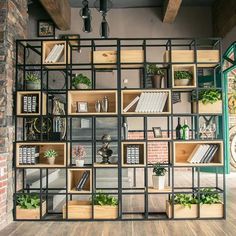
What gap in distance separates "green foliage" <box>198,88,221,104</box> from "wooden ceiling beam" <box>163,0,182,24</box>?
3.63 meters

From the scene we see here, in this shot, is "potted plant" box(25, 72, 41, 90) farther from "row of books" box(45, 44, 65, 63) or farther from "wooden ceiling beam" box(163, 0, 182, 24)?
"wooden ceiling beam" box(163, 0, 182, 24)

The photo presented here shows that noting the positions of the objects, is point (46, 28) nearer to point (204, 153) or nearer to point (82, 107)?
point (82, 107)

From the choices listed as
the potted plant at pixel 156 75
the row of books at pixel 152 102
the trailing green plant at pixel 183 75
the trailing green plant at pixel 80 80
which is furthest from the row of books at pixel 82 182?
the trailing green plant at pixel 183 75

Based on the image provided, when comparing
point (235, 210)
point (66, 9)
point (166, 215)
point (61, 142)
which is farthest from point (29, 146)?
point (66, 9)

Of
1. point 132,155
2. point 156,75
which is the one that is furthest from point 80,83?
point 132,155

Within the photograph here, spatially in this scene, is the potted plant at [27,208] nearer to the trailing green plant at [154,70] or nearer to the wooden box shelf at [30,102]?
the wooden box shelf at [30,102]

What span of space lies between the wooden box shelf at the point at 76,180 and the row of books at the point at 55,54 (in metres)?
1.49

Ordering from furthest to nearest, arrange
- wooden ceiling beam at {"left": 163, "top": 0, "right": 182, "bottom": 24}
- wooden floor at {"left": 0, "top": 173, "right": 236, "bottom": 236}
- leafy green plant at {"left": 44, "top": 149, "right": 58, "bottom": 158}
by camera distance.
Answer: wooden ceiling beam at {"left": 163, "top": 0, "right": 182, "bottom": 24}, leafy green plant at {"left": 44, "top": 149, "right": 58, "bottom": 158}, wooden floor at {"left": 0, "top": 173, "right": 236, "bottom": 236}

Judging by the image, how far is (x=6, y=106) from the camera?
397 cm

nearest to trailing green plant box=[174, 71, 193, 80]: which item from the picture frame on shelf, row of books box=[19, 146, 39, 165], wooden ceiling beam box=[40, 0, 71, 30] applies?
row of books box=[19, 146, 39, 165]

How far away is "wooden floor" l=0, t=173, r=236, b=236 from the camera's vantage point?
3.60 metres

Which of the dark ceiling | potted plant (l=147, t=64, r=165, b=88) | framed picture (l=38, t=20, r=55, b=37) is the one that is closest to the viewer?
potted plant (l=147, t=64, r=165, b=88)

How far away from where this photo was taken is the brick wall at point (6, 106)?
386 cm

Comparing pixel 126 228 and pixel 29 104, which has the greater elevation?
pixel 29 104
